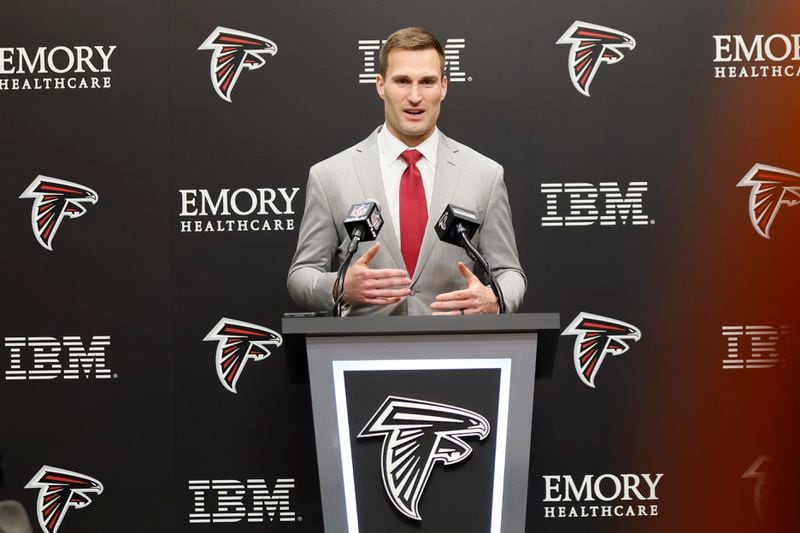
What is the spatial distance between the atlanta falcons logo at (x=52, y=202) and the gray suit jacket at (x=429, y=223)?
45.0 inches

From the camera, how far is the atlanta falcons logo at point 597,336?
396cm

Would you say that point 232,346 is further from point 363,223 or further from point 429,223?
point 363,223

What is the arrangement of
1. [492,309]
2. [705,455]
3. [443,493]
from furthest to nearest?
[705,455] → [492,309] → [443,493]

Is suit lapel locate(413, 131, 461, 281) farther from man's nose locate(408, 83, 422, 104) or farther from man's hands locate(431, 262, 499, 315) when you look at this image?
man's hands locate(431, 262, 499, 315)

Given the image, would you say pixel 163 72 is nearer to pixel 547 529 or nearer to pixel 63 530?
pixel 63 530

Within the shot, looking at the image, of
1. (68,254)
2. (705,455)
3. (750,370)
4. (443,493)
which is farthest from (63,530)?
(750,370)

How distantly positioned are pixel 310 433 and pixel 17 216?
A: 4.86 ft

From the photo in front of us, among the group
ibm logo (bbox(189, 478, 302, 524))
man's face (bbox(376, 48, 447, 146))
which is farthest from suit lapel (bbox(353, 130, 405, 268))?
ibm logo (bbox(189, 478, 302, 524))

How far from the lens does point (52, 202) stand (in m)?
4.01

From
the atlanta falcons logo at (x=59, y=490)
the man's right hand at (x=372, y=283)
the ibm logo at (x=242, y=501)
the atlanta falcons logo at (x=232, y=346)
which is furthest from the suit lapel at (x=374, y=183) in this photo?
the atlanta falcons logo at (x=59, y=490)

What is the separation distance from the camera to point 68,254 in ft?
13.1

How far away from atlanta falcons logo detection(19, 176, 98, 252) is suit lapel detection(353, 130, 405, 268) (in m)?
1.26

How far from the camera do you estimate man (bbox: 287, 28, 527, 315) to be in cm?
322

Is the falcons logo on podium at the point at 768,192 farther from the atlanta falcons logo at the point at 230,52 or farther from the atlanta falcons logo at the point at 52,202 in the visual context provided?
the atlanta falcons logo at the point at 52,202
